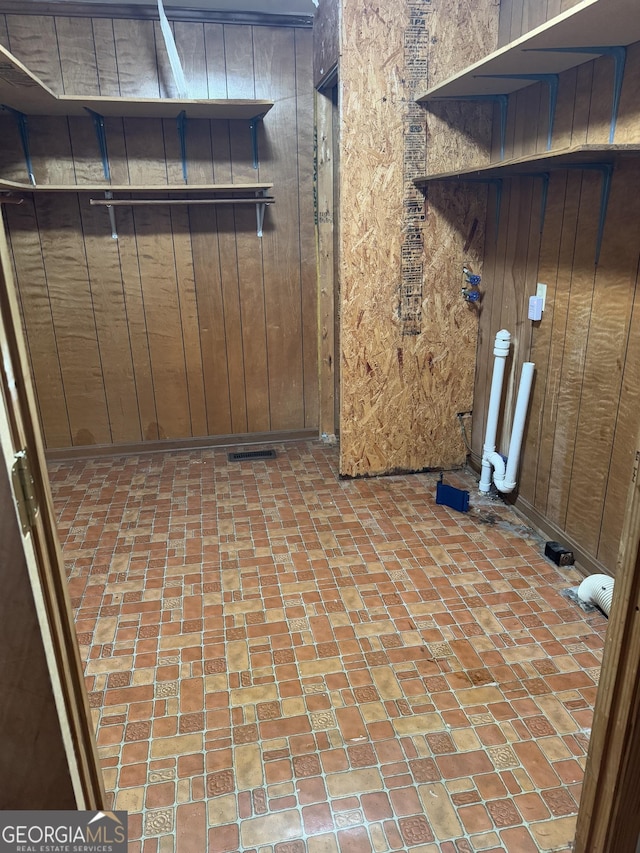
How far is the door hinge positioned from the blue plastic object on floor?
8.67 ft

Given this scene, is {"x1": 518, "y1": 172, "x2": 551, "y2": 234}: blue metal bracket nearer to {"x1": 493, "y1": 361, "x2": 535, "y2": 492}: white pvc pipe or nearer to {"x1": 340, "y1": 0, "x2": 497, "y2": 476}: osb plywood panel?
{"x1": 340, "y1": 0, "x2": 497, "y2": 476}: osb plywood panel

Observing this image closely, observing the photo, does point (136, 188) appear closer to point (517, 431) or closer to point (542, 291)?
point (542, 291)

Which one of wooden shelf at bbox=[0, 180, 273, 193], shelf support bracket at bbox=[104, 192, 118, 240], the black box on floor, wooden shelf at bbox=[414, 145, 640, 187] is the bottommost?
the black box on floor

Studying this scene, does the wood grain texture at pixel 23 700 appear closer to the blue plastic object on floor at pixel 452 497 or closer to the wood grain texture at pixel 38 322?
the blue plastic object on floor at pixel 452 497

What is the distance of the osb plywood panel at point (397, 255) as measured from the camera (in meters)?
3.08

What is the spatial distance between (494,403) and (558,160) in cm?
136

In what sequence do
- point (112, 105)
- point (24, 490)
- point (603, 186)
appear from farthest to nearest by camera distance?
1. point (112, 105)
2. point (603, 186)
3. point (24, 490)

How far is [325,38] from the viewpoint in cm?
333

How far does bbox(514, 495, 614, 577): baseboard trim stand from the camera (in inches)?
102

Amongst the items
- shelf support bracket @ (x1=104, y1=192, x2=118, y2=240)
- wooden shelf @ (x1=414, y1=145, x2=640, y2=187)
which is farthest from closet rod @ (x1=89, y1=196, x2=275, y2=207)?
wooden shelf @ (x1=414, y1=145, x2=640, y2=187)

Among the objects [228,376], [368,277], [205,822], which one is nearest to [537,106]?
[368,277]

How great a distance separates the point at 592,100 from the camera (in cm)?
237

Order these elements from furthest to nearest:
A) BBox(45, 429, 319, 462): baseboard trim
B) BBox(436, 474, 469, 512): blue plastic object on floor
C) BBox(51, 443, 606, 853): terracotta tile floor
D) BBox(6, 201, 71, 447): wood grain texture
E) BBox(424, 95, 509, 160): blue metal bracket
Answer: BBox(45, 429, 319, 462): baseboard trim → BBox(6, 201, 71, 447): wood grain texture → BBox(436, 474, 469, 512): blue plastic object on floor → BBox(424, 95, 509, 160): blue metal bracket → BBox(51, 443, 606, 853): terracotta tile floor

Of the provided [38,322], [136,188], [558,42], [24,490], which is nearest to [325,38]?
[136,188]
